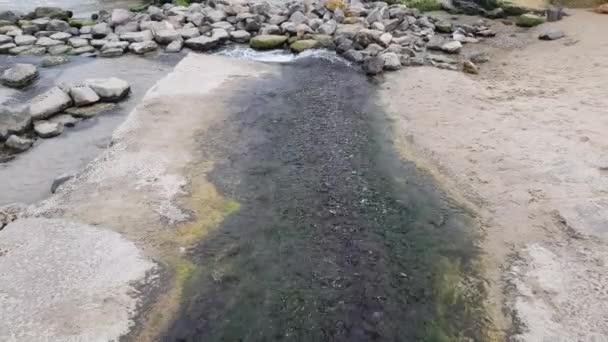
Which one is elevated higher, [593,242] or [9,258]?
[9,258]

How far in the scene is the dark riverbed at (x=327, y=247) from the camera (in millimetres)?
5953

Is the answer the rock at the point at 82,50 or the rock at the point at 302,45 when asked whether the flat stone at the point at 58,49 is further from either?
the rock at the point at 302,45

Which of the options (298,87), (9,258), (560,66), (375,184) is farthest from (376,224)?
(560,66)

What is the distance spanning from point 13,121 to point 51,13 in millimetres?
10256

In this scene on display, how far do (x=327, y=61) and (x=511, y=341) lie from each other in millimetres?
10849

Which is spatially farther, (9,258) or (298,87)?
(298,87)

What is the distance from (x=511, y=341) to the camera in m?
5.60

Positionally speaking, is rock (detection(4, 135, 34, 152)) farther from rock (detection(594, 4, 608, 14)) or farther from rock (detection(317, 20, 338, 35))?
rock (detection(594, 4, 608, 14))

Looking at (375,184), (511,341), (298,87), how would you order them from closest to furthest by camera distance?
1. (511,341)
2. (375,184)
3. (298,87)

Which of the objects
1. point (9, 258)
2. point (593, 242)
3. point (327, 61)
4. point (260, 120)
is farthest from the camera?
point (327, 61)

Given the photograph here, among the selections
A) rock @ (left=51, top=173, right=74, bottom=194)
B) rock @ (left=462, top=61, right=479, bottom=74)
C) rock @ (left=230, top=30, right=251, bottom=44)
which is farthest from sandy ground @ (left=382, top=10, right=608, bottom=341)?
rock @ (left=51, top=173, right=74, bottom=194)

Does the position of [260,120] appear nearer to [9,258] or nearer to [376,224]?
[376,224]

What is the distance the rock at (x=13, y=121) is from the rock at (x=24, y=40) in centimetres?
601

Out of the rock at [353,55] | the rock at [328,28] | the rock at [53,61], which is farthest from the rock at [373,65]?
the rock at [53,61]
